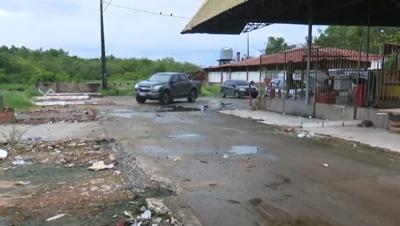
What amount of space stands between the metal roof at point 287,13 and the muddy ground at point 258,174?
6.97 metres

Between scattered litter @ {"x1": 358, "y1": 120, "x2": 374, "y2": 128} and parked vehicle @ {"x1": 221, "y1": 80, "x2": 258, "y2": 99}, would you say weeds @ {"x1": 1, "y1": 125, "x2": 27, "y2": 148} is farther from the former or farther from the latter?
parked vehicle @ {"x1": 221, "y1": 80, "x2": 258, "y2": 99}

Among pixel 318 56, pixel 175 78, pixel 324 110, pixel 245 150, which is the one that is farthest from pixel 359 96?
pixel 175 78

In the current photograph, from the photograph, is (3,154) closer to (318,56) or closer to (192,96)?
(318,56)

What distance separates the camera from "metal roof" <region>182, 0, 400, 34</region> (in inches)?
850

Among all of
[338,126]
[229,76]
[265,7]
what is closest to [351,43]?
[338,126]

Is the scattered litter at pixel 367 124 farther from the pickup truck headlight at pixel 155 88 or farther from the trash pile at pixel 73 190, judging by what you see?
the pickup truck headlight at pixel 155 88

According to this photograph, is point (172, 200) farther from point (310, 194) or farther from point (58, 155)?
point (58, 155)

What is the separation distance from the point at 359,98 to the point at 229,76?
4379 centimetres

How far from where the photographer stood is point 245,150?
40.9ft

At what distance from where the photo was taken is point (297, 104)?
22188 mm

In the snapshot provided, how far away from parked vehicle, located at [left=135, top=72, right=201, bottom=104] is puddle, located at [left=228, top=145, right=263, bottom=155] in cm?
1795

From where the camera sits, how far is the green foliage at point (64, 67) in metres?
66.8

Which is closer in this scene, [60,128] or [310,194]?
[310,194]

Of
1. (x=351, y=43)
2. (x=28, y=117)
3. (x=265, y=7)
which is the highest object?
(x=265, y=7)
